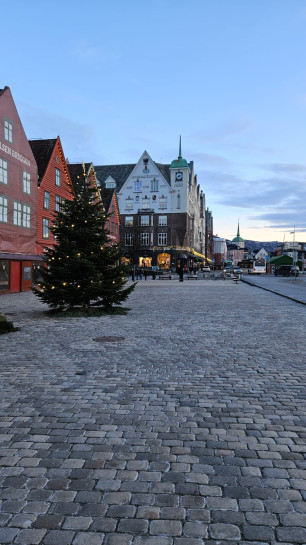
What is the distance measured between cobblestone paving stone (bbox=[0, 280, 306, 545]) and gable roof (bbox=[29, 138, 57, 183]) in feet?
79.1

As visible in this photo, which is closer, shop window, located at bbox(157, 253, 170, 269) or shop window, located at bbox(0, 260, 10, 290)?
shop window, located at bbox(0, 260, 10, 290)

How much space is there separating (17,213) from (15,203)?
0.67 m

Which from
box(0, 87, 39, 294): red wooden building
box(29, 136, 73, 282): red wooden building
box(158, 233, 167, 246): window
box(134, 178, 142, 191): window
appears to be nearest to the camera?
box(0, 87, 39, 294): red wooden building

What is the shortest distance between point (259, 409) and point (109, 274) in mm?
9908

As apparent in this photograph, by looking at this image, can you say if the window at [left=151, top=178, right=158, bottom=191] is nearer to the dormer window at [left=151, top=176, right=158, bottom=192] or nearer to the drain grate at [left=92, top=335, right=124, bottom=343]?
the dormer window at [left=151, top=176, right=158, bottom=192]

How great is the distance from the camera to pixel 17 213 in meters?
24.8

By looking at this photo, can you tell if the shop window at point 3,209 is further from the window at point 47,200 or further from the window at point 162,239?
the window at point 162,239

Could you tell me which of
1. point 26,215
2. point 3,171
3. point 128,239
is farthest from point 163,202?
point 3,171

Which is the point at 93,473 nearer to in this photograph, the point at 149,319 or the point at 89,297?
the point at 149,319

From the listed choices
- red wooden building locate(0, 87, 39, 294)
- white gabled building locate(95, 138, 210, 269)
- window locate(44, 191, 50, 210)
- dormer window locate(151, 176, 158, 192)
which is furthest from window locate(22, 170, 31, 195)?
dormer window locate(151, 176, 158, 192)

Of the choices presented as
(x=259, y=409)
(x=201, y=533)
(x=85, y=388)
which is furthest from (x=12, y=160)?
(x=201, y=533)

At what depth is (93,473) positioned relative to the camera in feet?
11.2

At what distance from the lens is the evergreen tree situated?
44.5 feet

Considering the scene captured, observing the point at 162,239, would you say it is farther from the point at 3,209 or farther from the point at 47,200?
the point at 3,209
